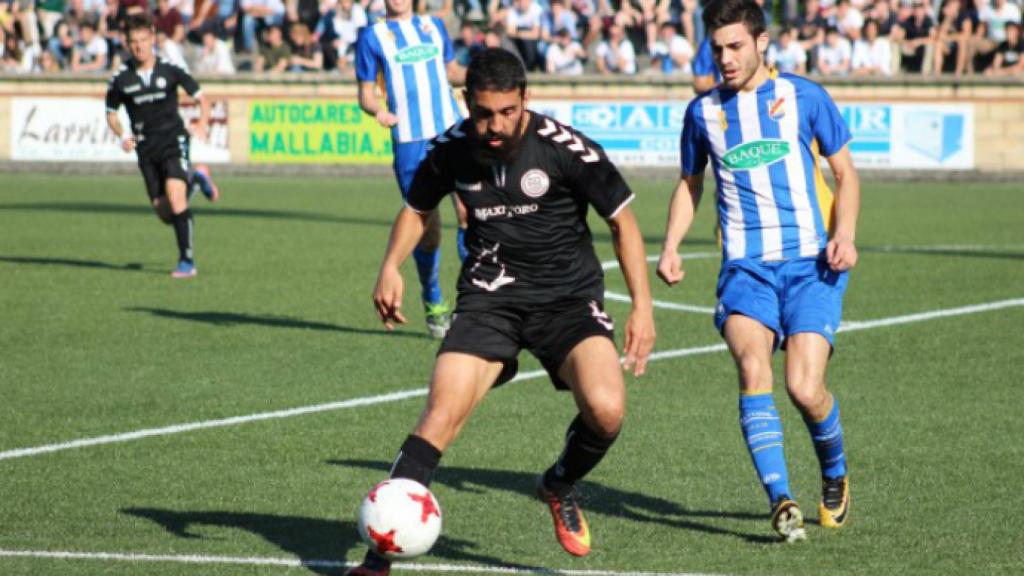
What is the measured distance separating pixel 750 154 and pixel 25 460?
147 inches

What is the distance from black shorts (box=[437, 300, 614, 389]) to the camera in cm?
636

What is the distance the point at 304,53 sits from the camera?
104 ft

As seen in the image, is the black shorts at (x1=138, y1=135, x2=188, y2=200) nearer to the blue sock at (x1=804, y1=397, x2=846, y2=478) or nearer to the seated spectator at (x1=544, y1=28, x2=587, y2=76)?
the blue sock at (x1=804, y1=397, x2=846, y2=478)

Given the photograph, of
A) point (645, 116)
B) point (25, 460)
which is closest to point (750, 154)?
point (25, 460)

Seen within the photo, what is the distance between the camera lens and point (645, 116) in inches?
1169

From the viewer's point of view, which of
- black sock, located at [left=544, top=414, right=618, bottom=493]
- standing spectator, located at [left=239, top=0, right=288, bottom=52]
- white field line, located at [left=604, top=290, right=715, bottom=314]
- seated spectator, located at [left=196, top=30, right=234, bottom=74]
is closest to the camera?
black sock, located at [left=544, top=414, right=618, bottom=493]

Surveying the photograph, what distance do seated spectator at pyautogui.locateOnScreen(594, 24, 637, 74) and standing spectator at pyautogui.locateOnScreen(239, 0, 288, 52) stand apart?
6.48 m

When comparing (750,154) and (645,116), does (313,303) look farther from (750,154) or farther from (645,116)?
(645,116)

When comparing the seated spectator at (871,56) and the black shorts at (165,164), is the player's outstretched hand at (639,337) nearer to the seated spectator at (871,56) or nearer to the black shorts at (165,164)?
the black shorts at (165,164)

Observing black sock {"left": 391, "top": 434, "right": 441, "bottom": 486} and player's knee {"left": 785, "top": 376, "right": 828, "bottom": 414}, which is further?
player's knee {"left": 785, "top": 376, "right": 828, "bottom": 414}

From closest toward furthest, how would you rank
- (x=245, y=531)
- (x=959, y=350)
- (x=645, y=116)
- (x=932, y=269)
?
(x=245, y=531), (x=959, y=350), (x=932, y=269), (x=645, y=116)

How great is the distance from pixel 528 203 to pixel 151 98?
33.9 ft

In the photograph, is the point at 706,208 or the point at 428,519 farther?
the point at 706,208

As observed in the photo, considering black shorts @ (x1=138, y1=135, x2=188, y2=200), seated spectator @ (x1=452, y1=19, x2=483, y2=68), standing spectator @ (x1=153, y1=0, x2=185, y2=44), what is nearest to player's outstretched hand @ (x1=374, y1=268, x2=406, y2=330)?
black shorts @ (x1=138, y1=135, x2=188, y2=200)
